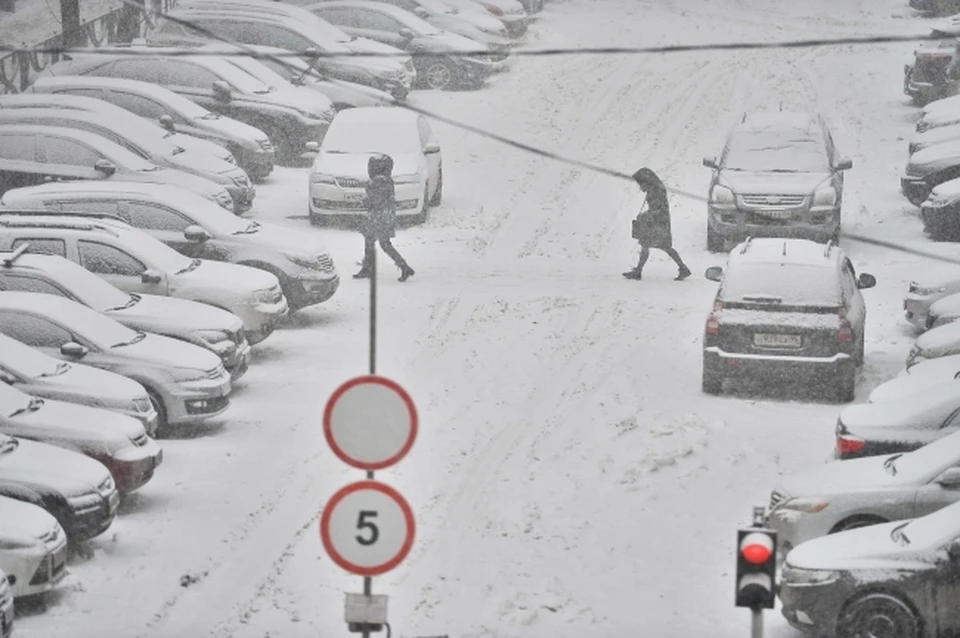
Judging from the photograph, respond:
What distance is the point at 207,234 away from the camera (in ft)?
65.6

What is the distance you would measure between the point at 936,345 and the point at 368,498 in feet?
31.7

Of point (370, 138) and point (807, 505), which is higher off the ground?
point (370, 138)

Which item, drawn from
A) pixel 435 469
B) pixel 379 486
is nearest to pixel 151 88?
pixel 435 469

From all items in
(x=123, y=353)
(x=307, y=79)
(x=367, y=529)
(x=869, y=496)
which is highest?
(x=307, y=79)

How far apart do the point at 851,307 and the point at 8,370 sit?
789 cm

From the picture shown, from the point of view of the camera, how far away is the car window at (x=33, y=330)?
16.0 meters

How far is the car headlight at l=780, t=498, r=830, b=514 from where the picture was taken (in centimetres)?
1262

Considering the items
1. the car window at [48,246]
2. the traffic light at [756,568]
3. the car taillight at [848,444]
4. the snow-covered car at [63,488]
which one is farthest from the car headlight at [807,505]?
the car window at [48,246]

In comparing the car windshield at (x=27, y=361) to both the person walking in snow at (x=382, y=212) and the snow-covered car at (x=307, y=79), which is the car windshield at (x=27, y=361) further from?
the snow-covered car at (x=307, y=79)

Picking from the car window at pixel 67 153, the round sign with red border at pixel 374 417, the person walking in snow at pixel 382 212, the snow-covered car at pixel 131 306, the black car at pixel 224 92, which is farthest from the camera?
the black car at pixel 224 92

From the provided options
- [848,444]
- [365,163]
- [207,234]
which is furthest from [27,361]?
[365,163]

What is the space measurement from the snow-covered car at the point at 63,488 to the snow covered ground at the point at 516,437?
369 millimetres

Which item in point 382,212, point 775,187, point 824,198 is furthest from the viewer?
point 775,187

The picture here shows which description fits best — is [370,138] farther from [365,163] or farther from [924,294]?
[924,294]
